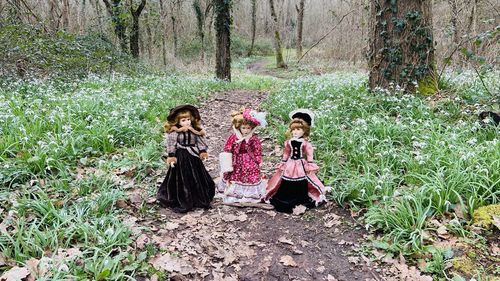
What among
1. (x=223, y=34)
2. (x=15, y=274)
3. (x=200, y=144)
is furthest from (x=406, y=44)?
(x=223, y=34)

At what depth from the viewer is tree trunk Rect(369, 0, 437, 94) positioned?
7.71 metres

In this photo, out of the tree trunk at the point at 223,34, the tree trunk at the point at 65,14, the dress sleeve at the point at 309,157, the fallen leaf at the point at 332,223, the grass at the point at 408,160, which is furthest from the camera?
the tree trunk at the point at 65,14

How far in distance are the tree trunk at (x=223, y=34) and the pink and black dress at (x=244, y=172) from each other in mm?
11835

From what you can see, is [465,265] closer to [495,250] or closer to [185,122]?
[495,250]

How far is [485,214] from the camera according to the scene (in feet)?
12.4

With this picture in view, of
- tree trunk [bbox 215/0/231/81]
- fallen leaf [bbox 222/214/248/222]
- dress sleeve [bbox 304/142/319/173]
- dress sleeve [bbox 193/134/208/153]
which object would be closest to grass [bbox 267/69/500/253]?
dress sleeve [bbox 304/142/319/173]

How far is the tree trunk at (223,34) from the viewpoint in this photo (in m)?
15.5

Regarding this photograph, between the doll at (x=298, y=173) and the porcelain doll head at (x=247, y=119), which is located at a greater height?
the porcelain doll head at (x=247, y=119)

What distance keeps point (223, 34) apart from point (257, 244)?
13.2 m

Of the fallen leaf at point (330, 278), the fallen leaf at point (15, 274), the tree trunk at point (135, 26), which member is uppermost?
the tree trunk at point (135, 26)

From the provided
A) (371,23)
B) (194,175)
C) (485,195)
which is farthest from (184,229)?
(371,23)

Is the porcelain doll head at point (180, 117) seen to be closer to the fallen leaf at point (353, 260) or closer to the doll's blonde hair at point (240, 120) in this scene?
the doll's blonde hair at point (240, 120)

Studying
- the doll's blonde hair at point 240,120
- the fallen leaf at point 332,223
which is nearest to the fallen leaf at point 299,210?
the fallen leaf at point 332,223

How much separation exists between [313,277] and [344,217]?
1187 mm
